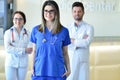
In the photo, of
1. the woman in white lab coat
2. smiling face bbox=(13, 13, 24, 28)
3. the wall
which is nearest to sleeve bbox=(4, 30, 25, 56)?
the woman in white lab coat

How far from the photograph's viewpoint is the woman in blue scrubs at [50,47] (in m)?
2.43

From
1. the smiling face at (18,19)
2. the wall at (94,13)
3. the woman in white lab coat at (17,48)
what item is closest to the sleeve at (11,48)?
the woman in white lab coat at (17,48)

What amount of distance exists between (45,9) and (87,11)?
178cm

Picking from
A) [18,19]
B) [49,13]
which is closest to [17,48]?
[18,19]

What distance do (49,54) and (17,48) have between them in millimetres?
842

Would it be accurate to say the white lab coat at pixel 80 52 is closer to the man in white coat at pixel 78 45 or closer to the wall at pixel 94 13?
the man in white coat at pixel 78 45

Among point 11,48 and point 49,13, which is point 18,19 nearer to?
point 11,48

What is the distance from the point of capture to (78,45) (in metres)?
3.25

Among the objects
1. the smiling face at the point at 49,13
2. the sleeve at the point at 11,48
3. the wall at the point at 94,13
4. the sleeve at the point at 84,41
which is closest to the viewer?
the smiling face at the point at 49,13

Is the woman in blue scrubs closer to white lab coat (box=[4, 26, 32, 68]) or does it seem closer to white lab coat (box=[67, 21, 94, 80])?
white lab coat (box=[4, 26, 32, 68])

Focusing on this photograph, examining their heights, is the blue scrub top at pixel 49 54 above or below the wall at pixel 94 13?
below

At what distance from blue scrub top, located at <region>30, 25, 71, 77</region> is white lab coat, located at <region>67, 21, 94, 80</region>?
831 mm

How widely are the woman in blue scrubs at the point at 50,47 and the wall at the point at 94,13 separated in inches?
56.8

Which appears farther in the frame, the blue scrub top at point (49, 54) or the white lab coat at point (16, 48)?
the white lab coat at point (16, 48)
